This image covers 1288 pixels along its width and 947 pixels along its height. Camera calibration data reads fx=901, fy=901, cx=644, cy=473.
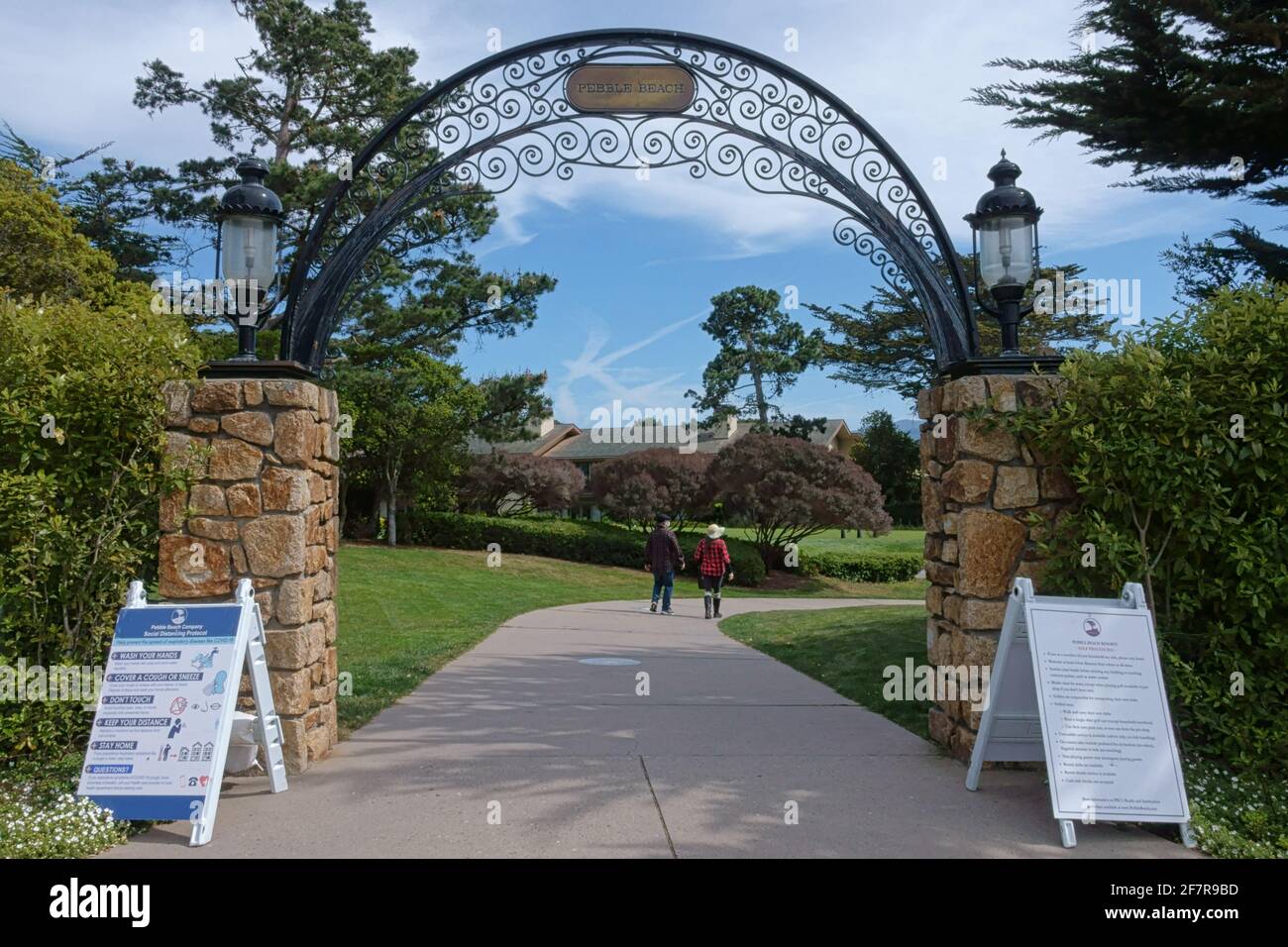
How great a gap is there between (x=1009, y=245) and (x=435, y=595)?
14.1 m

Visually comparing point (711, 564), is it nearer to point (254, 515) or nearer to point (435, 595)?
point (435, 595)

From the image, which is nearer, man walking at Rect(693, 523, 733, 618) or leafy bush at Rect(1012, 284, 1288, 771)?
leafy bush at Rect(1012, 284, 1288, 771)

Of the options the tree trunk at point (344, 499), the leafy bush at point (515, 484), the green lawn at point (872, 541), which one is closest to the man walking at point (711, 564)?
the tree trunk at point (344, 499)

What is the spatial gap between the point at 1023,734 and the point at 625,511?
23.8m

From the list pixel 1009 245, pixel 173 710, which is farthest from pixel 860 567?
pixel 173 710

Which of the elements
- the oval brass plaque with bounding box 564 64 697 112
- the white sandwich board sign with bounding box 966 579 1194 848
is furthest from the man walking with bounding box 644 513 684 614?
the white sandwich board sign with bounding box 966 579 1194 848

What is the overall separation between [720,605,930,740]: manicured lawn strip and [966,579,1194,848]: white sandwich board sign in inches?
61.7

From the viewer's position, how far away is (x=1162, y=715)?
4.30 m

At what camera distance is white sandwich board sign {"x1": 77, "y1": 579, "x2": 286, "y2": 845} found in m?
4.11

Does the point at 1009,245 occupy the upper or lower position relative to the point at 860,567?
upper

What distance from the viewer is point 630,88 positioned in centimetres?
622

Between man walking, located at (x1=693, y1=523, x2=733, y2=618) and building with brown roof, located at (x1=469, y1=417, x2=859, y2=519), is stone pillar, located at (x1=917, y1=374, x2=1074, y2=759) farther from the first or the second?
building with brown roof, located at (x1=469, y1=417, x2=859, y2=519)

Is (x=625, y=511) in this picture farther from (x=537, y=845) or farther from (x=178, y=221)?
(x=537, y=845)
